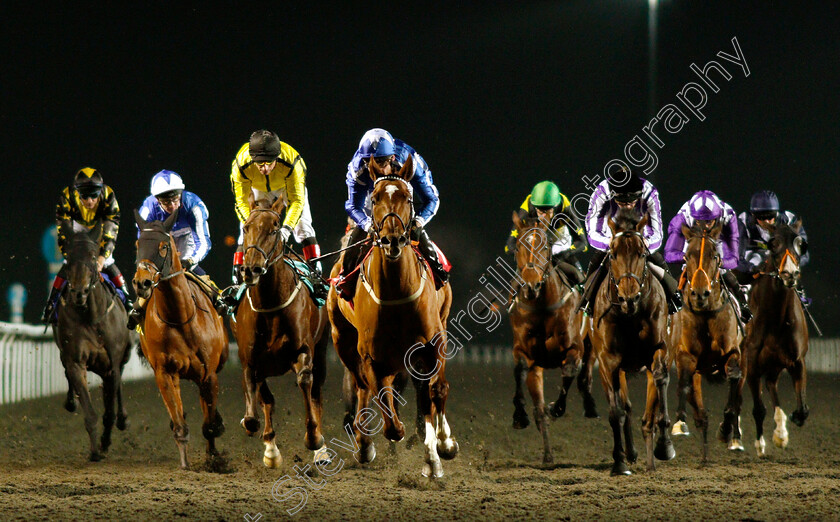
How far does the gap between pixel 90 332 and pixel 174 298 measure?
184 cm

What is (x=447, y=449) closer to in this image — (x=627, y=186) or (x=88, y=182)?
(x=627, y=186)

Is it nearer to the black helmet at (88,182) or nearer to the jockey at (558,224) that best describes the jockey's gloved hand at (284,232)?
the jockey at (558,224)

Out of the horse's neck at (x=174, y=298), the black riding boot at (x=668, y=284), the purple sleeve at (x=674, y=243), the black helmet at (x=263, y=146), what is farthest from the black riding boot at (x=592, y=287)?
the horse's neck at (x=174, y=298)

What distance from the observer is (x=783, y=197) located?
2567cm

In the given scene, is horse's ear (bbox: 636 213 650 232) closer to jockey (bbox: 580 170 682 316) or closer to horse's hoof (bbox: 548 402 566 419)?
jockey (bbox: 580 170 682 316)

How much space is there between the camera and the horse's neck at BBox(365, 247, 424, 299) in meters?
6.20

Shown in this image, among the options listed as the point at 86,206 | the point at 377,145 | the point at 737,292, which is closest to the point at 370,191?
the point at 377,145

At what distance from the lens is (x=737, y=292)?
371 inches

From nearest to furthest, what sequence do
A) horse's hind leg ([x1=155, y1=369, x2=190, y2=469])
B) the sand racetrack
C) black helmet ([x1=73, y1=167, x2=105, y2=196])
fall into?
the sand racetrack
horse's hind leg ([x1=155, y1=369, x2=190, y2=469])
black helmet ([x1=73, y1=167, x2=105, y2=196])

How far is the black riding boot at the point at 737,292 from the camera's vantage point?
934 cm

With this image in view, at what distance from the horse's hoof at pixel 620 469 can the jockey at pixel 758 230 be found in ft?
10.5

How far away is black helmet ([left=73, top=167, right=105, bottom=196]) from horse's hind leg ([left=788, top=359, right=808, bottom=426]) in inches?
283

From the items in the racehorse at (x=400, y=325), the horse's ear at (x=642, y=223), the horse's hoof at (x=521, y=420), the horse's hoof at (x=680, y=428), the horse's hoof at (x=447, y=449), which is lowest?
the horse's hoof at (x=447, y=449)

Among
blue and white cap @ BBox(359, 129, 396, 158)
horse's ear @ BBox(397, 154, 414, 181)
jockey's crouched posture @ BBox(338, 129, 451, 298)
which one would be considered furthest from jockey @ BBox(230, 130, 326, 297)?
horse's ear @ BBox(397, 154, 414, 181)
